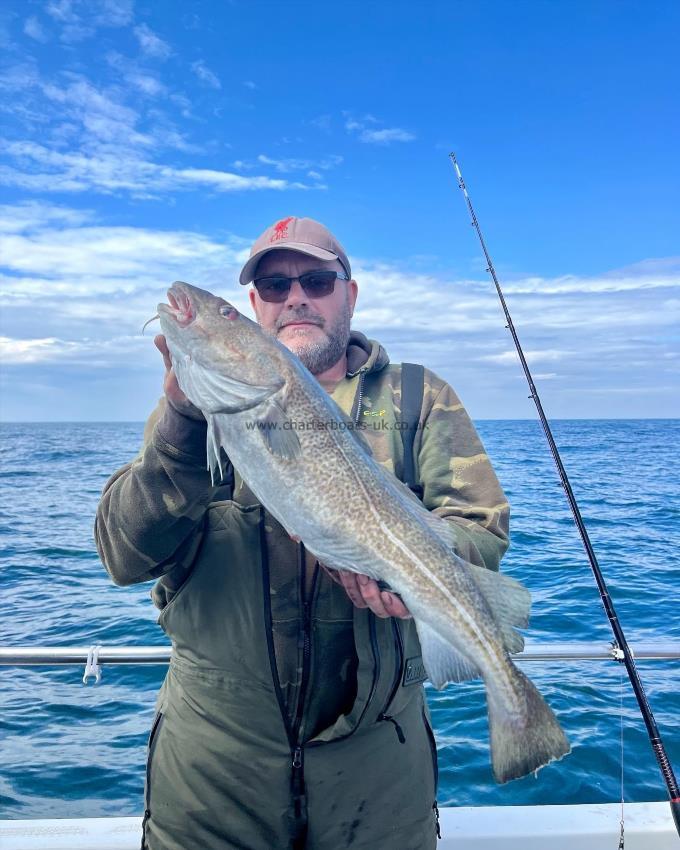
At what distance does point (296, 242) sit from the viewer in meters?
3.55

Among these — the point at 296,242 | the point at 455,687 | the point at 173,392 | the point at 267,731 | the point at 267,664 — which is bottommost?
the point at 455,687

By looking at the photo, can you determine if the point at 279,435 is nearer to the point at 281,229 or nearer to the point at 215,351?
the point at 215,351

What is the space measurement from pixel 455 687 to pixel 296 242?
6.17 metres

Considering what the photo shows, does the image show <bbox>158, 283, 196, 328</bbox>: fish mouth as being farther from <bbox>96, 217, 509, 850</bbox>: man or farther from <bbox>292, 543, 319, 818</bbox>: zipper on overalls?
<bbox>292, 543, 319, 818</bbox>: zipper on overalls

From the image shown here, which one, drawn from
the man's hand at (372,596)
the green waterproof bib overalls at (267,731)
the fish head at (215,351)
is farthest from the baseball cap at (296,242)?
the man's hand at (372,596)

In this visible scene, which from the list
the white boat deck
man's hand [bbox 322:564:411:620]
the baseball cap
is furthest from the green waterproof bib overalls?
the baseball cap

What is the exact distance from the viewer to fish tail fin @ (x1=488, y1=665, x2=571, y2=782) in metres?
2.40

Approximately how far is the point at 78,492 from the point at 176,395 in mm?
27257

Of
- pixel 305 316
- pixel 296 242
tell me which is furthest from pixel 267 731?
pixel 296 242

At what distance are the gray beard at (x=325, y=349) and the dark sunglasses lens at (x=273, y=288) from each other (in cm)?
15

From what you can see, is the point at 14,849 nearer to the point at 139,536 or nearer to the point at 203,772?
the point at 203,772

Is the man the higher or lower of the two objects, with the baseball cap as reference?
lower

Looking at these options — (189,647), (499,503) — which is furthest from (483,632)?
(189,647)

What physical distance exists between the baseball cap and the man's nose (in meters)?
0.18
